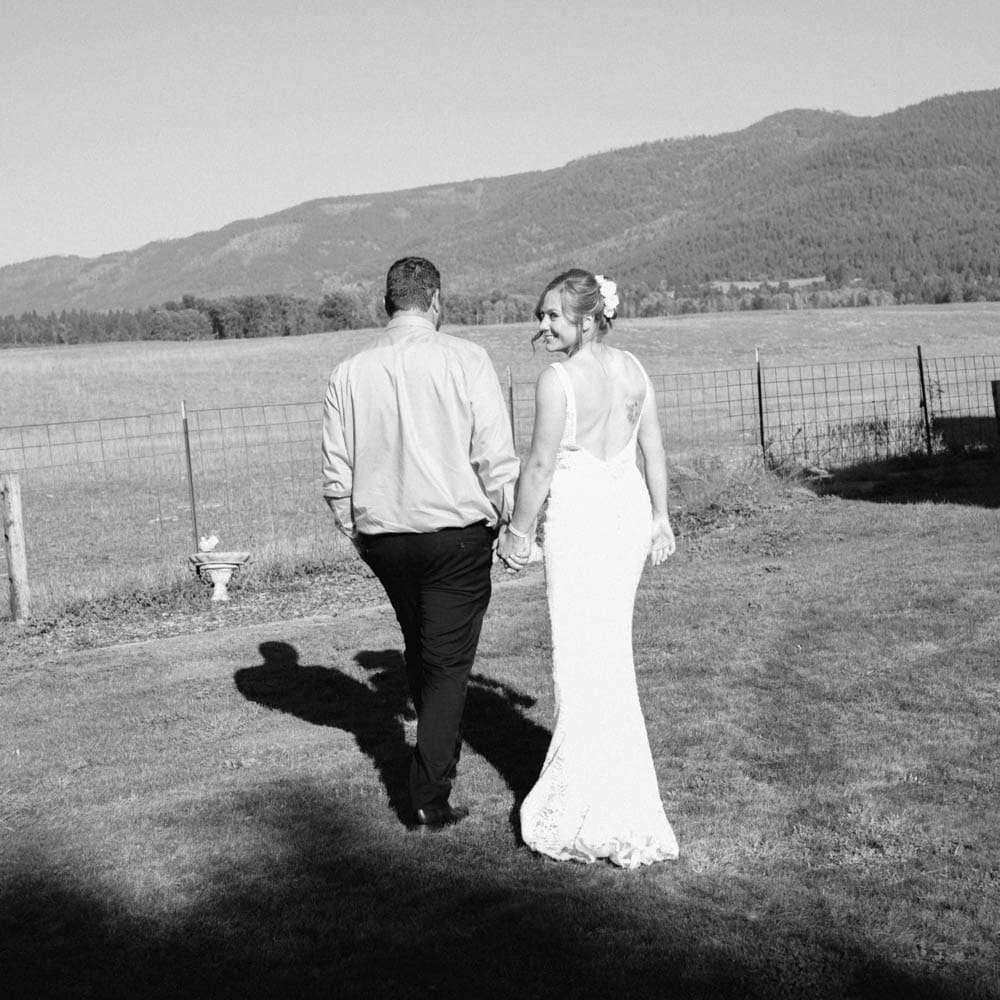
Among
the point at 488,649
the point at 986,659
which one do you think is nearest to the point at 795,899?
the point at 986,659

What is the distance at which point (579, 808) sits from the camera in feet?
16.2

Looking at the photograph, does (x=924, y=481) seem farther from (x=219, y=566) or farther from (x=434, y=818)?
(x=434, y=818)

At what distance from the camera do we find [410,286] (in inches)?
203

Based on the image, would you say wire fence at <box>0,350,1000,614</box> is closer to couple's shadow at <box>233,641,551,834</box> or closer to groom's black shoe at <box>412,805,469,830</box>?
couple's shadow at <box>233,641,551,834</box>

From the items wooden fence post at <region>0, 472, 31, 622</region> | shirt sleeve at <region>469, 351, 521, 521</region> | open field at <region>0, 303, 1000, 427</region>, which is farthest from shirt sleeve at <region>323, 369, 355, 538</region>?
open field at <region>0, 303, 1000, 427</region>

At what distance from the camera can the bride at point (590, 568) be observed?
486 centimetres

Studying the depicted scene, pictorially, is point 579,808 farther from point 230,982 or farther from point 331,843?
point 230,982

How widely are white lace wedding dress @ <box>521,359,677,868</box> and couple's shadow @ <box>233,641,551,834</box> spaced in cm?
42

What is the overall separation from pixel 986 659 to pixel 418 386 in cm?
425

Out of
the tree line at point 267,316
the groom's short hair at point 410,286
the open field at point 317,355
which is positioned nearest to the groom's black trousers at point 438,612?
the groom's short hair at point 410,286

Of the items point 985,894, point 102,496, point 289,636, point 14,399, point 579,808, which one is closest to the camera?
point 985,894

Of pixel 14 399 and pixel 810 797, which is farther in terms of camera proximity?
pixel 14 399

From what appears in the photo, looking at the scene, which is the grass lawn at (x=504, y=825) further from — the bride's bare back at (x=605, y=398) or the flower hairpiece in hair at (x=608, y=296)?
the flower hairpiece in hair at (x=608, y=296)

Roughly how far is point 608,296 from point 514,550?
102 centimetres
